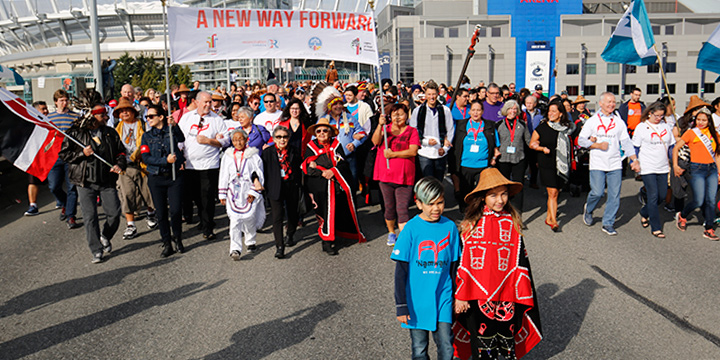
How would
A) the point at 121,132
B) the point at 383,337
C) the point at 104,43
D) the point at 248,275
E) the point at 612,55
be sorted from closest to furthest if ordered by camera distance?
the point at 383,337
the point at 248,275
the point at 121,132
the point at 612,55
the point at 104,43

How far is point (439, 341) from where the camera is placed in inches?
144

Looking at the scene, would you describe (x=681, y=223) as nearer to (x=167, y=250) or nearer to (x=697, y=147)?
(x=697, y=147)

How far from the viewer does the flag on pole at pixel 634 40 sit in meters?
8.98

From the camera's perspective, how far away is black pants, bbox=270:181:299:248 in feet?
23.5

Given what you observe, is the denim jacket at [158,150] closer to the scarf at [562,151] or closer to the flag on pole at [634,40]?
the scarf at [562,151]

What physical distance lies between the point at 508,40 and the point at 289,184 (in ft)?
232

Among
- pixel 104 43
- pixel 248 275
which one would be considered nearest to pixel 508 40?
pixel 248 275

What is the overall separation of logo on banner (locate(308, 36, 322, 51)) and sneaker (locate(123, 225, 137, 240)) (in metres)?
3.74

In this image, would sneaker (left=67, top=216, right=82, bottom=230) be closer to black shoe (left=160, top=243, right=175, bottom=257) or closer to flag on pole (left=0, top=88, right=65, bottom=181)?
black shoe (left=160, top=243, right=175, bottom=257)

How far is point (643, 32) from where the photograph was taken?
29.6 feet

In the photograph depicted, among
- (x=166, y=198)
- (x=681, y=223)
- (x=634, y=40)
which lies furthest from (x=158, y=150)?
(x=634, y=40)

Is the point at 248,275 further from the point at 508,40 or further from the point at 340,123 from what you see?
the point at 508,40

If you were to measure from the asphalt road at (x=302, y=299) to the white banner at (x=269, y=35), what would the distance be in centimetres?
266

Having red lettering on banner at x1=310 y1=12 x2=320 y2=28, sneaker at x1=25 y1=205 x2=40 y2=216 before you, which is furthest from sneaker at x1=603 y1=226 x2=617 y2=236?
sneaker at x1=25 y1=205 x2=40 y2=216
